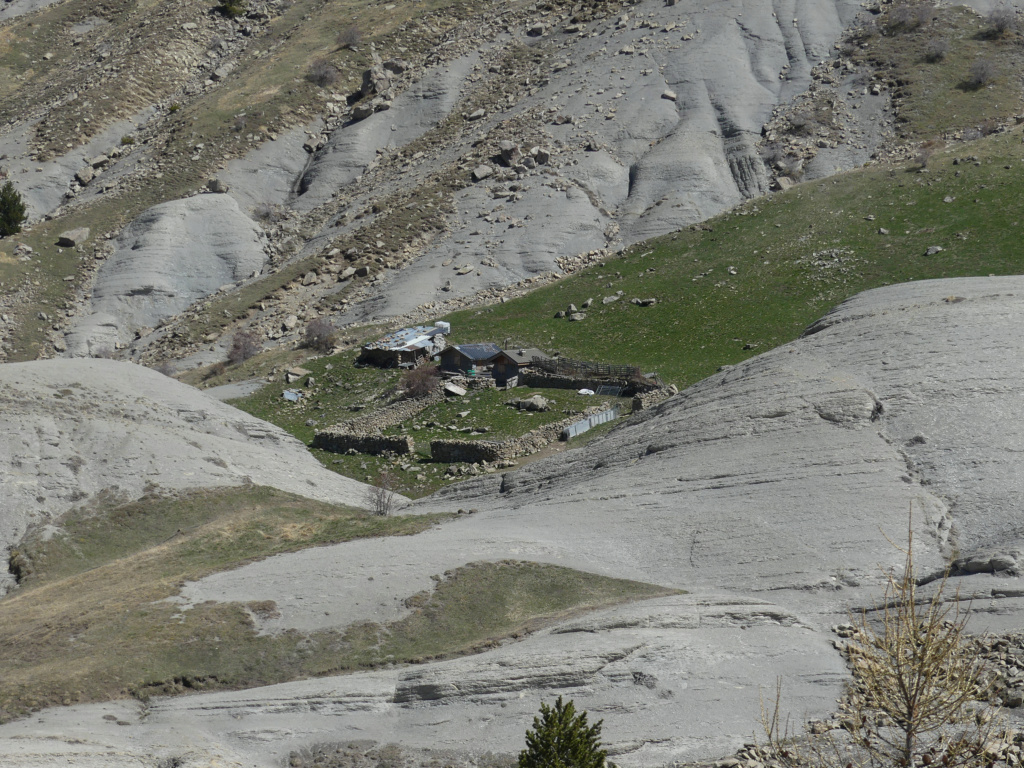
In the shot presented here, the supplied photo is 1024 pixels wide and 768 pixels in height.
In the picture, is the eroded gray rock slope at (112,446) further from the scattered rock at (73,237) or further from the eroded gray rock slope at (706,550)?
the scattered rock at (73,237)

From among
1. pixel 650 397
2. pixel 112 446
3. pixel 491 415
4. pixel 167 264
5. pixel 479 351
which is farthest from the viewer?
pixel 167 264

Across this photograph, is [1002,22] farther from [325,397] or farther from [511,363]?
[325,397]

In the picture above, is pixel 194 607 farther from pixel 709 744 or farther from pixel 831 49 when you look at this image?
pixel 831 49

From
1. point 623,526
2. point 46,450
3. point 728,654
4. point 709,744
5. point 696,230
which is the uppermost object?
point 696,230

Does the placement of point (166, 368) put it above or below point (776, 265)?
below

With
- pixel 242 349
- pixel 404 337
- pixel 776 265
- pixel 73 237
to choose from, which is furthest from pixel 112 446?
pixel 73 237

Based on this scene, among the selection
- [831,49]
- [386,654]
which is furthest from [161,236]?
[386,654]
